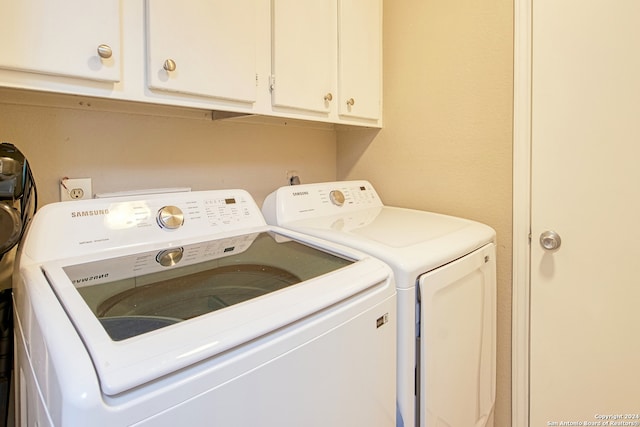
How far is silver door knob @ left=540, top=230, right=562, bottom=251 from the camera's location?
131 cm

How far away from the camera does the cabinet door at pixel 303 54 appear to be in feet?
4.35

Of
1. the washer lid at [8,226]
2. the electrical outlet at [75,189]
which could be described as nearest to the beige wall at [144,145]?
the electrical outlet at [75,189]

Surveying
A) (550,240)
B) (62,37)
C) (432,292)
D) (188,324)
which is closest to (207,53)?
(62,37)

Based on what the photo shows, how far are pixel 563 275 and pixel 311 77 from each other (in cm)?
123

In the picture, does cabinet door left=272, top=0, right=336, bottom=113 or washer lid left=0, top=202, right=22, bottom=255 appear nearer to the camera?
washer lid left=0, top=202, right=22, bottom=255

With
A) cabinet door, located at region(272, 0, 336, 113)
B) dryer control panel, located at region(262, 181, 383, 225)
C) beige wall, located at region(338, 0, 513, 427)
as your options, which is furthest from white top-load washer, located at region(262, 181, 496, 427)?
cabinet door, located at region(272, 0, 336, 113)

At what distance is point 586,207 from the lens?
1254 mm

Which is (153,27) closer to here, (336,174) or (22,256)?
(22,256)

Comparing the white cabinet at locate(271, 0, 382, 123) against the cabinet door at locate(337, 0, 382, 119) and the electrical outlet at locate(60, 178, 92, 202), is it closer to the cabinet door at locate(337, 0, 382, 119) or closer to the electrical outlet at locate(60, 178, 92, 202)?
the cabinet door at locate(337, 0, 382, 119)

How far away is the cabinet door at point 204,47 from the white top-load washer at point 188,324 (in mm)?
372

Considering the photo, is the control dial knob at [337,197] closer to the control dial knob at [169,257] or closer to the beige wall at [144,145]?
the beige wall at [144,145]

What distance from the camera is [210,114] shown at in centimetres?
152

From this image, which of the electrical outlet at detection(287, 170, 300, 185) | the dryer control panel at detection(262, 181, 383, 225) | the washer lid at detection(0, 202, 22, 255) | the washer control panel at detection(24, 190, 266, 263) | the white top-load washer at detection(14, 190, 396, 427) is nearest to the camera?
the white top-load washer at detection(14, 190, 396, 427)

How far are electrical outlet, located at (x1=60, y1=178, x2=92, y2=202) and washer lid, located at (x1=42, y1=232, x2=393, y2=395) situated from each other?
414mm
